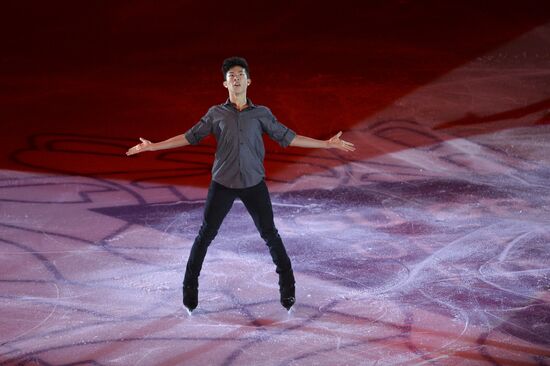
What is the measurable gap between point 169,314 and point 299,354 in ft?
3.50

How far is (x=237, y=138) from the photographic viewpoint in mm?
5102

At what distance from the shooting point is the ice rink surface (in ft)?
16.4

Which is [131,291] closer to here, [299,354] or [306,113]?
[299,354]

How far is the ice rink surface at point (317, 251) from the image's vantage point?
4.99m

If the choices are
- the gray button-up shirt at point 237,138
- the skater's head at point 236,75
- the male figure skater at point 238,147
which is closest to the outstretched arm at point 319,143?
the male figure skater at point 238,147

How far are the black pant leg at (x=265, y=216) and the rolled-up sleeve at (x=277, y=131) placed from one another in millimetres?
316

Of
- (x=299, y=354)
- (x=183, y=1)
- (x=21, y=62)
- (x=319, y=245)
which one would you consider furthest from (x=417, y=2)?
(x=299, y=354)

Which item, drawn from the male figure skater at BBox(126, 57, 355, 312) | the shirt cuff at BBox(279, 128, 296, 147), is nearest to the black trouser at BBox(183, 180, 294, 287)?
the male figure skater at BBox(126, 57, 355, 312)

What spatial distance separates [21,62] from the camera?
40.4 feet

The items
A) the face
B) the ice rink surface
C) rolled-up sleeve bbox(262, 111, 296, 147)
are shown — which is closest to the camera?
the ice rink surface

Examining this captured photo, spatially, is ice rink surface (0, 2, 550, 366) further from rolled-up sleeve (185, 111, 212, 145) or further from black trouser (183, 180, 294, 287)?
rolled-up sleeve (185, 111, 212, 145)

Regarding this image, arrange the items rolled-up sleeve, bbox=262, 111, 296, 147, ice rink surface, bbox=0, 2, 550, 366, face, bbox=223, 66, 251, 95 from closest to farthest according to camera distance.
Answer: ice rink surface, bbox=0, 2, 550, 366 < face, bbox=223, 66, 251, 95 < rolled-up sleeve, bbox=262, 111, 296, 147

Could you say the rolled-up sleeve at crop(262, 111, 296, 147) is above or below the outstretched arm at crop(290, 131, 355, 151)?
above

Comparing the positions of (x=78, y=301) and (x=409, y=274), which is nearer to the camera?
(x=78, y=301)
